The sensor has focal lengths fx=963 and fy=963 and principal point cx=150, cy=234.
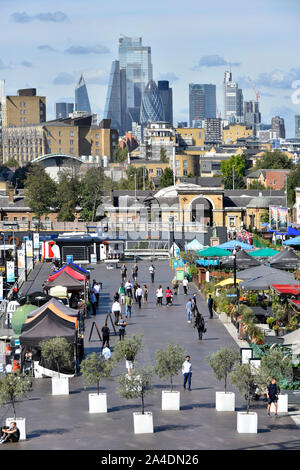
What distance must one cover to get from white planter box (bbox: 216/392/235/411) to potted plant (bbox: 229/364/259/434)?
762 mm

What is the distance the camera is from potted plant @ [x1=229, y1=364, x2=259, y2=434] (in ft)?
72.8

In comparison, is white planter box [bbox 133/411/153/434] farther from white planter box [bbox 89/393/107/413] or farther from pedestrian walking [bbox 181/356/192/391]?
pedestrian walking [bbox 181/356/192/391]

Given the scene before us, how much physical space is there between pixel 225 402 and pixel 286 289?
14339mm

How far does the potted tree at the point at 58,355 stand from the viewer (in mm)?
26547

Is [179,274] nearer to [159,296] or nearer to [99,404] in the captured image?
[159,296]

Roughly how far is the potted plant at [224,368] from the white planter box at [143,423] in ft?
9.05

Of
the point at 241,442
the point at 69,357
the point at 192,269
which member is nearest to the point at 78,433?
the point at 241,442

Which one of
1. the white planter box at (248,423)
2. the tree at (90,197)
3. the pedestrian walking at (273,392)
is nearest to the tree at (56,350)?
the pedestrian walking at (273,392)

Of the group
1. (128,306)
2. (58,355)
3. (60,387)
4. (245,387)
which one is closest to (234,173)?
(128,306)

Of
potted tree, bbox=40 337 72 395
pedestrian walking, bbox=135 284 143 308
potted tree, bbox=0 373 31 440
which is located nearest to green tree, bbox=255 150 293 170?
pedestrian walking, bbox=135 284 143 308

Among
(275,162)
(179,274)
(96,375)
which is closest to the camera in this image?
(96,375)

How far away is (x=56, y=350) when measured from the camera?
87.2 feet

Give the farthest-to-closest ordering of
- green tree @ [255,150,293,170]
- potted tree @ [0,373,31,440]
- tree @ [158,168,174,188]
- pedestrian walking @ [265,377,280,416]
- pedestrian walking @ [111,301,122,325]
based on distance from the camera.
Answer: green tree @ [255,150,293,170], tree @ [158,168,174,188], pedestrian walking @ [111,301,122,325], pedestrian walking @ [265,377,280,416], potted tree @ [0,373,31,440]
